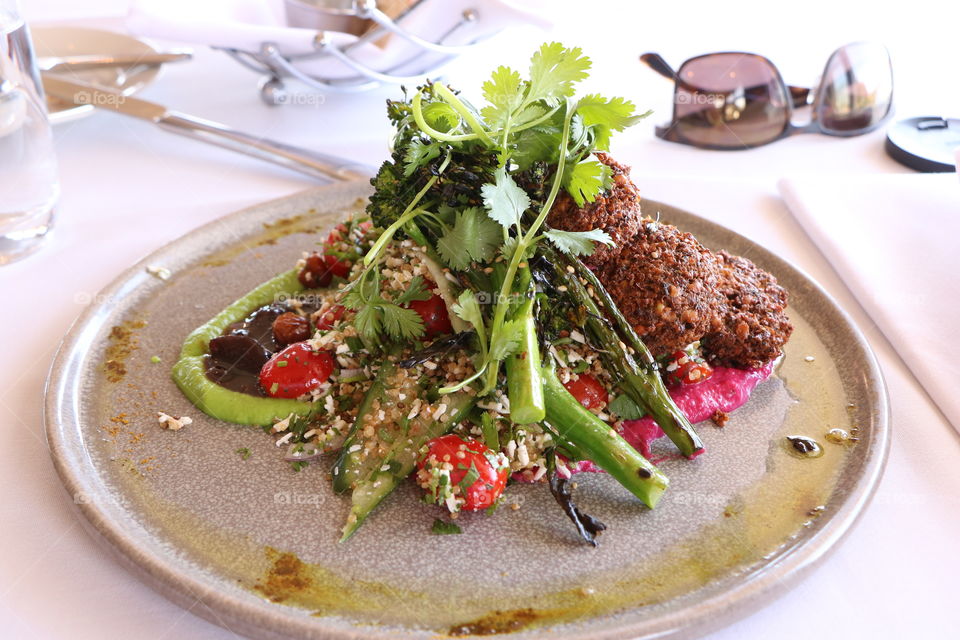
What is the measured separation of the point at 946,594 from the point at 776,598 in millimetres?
380

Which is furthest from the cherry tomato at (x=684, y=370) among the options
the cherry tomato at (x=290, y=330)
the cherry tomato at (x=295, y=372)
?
the cherry tomato at (x=290, y=330)

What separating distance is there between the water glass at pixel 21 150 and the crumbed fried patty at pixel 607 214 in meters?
1.76

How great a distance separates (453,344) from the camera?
6.52 feet

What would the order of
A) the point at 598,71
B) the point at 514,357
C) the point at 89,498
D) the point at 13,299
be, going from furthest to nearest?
the point at 598,71
the point at 13,299
the point at 514,357
the point at 89,498

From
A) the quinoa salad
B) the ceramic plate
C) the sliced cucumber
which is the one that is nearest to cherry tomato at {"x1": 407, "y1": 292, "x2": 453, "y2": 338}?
the quinoa salad

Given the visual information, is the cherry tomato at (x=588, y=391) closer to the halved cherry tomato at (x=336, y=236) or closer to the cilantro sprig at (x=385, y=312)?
the cilantro sprig at (x=385, y=312)

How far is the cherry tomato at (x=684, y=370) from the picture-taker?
2115 mm

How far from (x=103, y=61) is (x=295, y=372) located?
242 cm

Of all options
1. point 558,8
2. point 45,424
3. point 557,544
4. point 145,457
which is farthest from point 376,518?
point 558,8

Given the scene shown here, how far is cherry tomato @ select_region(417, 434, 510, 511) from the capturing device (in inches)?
68.9

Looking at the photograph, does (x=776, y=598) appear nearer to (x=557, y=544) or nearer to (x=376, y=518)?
(x=557, y=544)

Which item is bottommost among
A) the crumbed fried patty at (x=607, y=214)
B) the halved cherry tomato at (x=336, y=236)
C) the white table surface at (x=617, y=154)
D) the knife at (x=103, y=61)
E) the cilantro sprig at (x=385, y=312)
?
the white table surface at (x=617, y=154)

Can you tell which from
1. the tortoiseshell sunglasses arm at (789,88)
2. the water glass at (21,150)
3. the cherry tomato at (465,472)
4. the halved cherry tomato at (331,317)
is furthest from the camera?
the tortoiseshell sunglasses arm at (789,88)

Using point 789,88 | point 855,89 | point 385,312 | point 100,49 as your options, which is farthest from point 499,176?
point 100,49
